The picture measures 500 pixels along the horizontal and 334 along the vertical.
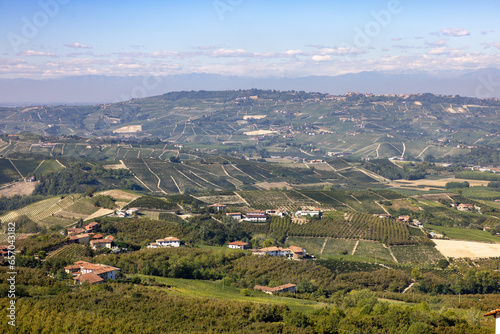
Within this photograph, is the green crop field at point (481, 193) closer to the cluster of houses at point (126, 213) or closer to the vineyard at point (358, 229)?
the vineyard at point (358, 229)

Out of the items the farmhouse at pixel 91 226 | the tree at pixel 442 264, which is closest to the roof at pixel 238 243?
the farmhouse at pixel 91 226

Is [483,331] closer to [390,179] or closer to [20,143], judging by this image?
[390,179]

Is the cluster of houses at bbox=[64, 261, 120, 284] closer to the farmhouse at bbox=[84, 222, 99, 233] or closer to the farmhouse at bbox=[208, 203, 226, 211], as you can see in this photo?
the farmhouse at bbox=[84, 222, 99, 233]

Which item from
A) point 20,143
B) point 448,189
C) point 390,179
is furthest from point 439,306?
point 20,143

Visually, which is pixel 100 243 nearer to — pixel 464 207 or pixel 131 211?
pixel 131 211

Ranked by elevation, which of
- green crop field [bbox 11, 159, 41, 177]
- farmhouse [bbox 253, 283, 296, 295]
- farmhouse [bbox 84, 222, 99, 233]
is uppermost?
farmhouse [bbox 253, 283, 296, 295]

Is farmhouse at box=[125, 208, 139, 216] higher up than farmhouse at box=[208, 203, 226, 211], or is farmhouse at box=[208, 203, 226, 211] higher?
farmhouse at box=[125, 208, 139, 216]

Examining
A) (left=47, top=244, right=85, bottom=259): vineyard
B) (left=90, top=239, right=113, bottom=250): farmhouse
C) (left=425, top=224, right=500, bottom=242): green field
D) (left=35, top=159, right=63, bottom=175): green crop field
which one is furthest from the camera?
(left=35, top=159, right=63, bottom=175): green crop field

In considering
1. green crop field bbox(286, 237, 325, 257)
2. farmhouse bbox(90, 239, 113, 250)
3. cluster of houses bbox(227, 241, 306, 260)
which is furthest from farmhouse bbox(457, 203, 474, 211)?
farmhouse bbox(90, 239, 113, 250)
